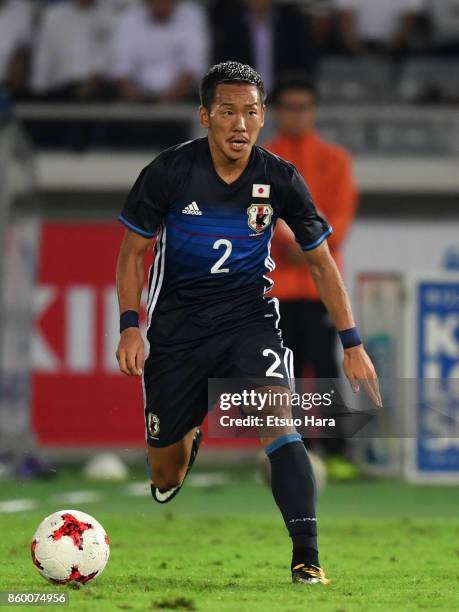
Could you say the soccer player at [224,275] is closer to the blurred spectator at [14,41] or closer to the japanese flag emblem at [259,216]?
the japanese flag emblem at [259,216]

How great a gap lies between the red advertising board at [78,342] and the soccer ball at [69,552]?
7077 millimetres

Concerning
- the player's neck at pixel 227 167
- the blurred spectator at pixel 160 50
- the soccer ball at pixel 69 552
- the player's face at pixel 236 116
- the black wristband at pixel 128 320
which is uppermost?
the blurred spectator at pixel 160 50

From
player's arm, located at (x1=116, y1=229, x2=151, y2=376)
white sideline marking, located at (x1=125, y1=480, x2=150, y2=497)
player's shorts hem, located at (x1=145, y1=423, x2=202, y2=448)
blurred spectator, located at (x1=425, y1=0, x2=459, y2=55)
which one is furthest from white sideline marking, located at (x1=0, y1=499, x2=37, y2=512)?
blurred spectator, located at (x1=425, y1=0, x2=459, y2=55)

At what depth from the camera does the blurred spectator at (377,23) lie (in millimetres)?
14823

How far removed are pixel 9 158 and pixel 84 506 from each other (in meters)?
3.62

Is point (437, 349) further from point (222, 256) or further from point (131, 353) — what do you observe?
point (131, 353)

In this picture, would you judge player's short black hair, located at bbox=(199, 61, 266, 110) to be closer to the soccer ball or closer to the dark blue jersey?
the dark blue jersey

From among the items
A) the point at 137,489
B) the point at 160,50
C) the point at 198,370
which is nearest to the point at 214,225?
the point at 198,370

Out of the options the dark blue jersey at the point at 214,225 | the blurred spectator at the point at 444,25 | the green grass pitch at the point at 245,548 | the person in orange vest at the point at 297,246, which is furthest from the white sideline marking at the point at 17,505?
the blurred spectator at the point at 444,25

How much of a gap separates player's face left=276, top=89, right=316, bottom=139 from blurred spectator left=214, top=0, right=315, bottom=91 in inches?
119

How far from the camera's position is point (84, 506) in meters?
9.59

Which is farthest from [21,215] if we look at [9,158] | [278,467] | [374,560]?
[278,467]

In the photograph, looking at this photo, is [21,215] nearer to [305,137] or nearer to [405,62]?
[305,137]

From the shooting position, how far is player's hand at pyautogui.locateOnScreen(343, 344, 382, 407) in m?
5.83
